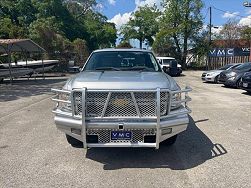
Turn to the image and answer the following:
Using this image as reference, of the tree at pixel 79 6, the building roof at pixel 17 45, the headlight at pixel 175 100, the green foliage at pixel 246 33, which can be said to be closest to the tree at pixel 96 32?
the tree at pixel 79 6

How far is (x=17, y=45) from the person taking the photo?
67.9 ft

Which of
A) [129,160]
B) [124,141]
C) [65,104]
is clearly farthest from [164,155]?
[65,104]

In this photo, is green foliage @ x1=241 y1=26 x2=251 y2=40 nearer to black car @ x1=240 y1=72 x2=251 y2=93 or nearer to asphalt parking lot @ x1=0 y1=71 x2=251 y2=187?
black car @ x1=240 y1=72 x2=251 y2=93

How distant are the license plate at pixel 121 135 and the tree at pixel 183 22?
33.3 metres

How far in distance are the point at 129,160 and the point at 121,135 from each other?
641 millimetres

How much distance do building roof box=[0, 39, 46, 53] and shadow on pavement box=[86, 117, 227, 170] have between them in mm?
14958

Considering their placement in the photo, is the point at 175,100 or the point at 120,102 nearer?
the point at 120,102

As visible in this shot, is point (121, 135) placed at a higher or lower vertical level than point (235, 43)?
lower

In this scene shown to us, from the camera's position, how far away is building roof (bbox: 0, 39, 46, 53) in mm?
18234

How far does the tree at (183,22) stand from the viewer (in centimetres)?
3641

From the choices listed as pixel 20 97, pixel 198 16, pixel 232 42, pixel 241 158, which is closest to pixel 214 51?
pixel 198 16

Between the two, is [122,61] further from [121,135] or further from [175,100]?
[121,135]

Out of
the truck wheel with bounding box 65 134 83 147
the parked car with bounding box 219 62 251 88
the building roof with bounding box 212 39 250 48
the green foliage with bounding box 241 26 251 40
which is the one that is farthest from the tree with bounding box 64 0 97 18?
the truck wheel with bounding box 65 134 83 147

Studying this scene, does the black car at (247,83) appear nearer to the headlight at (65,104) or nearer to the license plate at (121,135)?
the license plate at (121,135)
